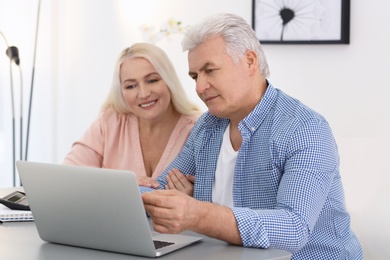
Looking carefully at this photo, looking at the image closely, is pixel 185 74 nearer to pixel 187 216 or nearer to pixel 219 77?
pixel 219 77

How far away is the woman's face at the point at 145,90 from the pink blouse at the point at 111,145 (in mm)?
117

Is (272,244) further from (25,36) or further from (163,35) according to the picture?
(25,36)

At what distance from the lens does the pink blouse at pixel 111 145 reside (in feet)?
10.5

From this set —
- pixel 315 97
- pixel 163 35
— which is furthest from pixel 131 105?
pixel 163 35

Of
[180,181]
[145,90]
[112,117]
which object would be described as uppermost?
[145,90]

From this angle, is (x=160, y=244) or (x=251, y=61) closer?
(x=160, y=244)

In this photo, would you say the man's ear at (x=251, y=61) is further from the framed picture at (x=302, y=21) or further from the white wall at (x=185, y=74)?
the framed picture at (x=302, y=21)

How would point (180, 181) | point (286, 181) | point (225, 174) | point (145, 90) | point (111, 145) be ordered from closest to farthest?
point (286, 181) < point (225, 174) < point (180, 181) < point (145, 90) < point (111, 145)

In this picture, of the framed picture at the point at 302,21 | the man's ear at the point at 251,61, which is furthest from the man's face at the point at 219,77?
the framed picture at the point at 302,21

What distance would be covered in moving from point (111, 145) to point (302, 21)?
4.08ft

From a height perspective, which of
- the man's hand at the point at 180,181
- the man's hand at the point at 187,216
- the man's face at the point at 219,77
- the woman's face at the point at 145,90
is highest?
the man's face at the point at 219,77

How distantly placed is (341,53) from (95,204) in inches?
88.2

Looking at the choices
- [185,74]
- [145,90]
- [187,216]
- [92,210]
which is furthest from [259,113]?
[185,74]

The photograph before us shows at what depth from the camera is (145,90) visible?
3076mm
